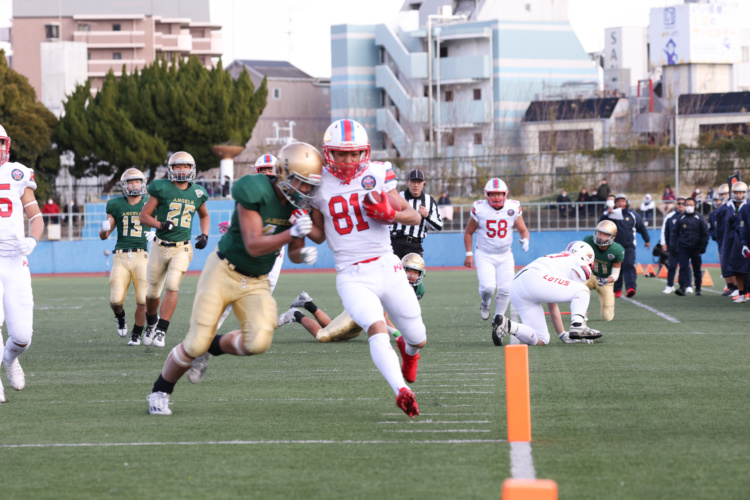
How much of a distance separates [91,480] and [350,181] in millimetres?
2540

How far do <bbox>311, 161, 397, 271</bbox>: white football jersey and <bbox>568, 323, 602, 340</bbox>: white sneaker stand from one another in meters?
4.22

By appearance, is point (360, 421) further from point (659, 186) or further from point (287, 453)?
point (659, 186)

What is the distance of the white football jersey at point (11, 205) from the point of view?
23.5ft

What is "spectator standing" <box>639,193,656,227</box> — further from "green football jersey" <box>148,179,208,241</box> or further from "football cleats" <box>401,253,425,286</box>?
"green football jersey" <box>148,179,208,241</box>

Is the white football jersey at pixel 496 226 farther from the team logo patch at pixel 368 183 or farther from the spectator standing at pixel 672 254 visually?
the spectator standing at pixel 672 254

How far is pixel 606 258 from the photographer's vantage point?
42.5 feet

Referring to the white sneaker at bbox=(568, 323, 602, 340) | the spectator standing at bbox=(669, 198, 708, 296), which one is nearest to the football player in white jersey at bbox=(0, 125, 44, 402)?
the white sneaker at bbox=(568, 323, 602, 340)

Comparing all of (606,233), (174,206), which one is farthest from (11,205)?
(606,233)

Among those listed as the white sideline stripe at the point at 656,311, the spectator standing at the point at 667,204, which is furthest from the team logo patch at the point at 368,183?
the spectator standing at the point at 667,204

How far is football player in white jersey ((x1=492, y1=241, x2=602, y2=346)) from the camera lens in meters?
9.93

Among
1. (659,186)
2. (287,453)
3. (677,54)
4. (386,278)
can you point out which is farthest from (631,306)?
(677,54)

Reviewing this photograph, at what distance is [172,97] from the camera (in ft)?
141

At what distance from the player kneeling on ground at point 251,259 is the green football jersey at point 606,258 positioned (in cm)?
738

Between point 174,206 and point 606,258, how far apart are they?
5.79 meters
